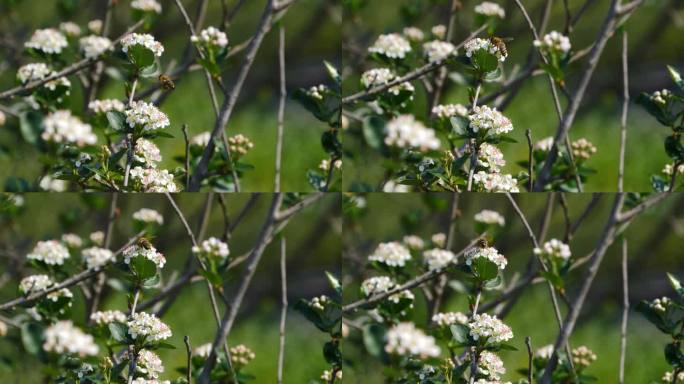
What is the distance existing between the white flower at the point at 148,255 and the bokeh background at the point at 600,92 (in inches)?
23.9

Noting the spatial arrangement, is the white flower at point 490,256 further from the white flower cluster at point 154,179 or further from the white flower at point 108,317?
the white flower at point 108,317

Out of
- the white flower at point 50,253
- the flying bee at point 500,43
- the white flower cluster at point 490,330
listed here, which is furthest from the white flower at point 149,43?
the white flower cluster at point 490,330

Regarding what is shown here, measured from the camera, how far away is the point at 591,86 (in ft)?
7.14

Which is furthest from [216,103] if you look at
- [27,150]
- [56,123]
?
[27,150]

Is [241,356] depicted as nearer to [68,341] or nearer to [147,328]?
[147,328]

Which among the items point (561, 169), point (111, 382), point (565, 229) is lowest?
point (111, 382)

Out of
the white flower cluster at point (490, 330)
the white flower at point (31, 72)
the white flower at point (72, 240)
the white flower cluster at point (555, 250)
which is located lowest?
the white flower cluster at point (490, 330)

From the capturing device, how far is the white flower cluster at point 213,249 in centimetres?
215

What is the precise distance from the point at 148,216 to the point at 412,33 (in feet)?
3.31

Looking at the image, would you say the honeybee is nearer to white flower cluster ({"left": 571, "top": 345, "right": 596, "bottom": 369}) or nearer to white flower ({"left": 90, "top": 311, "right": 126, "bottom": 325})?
white flower ({"left": 90, "top": 311, "right": 126, "bottom": 325})

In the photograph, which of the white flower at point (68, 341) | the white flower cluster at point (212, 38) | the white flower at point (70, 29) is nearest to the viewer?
the white flower at point (68, 341)

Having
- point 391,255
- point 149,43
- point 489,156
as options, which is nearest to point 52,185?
point 149,43

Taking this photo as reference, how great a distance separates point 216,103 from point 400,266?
77 cm

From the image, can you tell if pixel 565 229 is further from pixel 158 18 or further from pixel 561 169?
pixel 158 18
